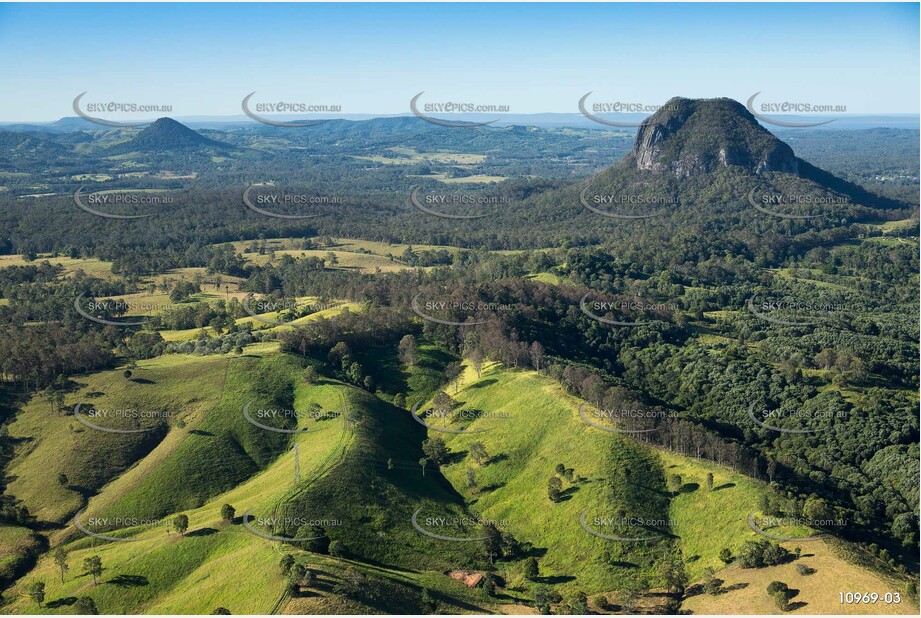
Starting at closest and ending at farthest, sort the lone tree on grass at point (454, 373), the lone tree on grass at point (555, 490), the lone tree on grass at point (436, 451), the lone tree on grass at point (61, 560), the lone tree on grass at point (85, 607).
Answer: the lone tree on grass at point (85, 607)
the lone tree on grass at point (61, 560)
the lone tree on grass at point (555, 490)
the lone tree on grass at point (436, 451)
the lone tree on grass at point (454, 373)

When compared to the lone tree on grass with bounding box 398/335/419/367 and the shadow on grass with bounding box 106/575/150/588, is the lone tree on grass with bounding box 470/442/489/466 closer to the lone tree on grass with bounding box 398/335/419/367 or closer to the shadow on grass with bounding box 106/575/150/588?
the lone tree on grass with bounding box 398/335/419/367

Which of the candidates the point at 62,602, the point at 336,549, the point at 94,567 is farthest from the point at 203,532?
the point at 336,549

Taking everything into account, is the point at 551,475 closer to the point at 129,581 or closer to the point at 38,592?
the point at 129,581

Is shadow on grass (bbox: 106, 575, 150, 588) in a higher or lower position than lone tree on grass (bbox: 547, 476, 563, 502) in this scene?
lower

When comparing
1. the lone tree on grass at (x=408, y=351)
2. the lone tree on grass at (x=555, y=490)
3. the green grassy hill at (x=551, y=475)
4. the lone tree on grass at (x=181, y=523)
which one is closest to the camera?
the green grassy hill at (x=551, y=475)

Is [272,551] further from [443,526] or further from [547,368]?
[547,368]

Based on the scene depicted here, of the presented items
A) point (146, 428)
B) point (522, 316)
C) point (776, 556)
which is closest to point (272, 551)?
point (146, 428)

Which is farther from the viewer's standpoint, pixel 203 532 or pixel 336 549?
pixel 203 532

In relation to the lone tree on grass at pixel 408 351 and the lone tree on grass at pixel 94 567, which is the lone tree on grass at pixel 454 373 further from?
the lone tree on grass at pixel 94 567

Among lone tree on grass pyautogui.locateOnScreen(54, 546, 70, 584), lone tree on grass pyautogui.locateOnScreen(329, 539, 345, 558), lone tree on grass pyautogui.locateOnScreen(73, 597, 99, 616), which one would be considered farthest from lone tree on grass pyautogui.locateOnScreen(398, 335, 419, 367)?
lone tree on grass pyautogui.locateOnScreen(73, 597, 99, 616)

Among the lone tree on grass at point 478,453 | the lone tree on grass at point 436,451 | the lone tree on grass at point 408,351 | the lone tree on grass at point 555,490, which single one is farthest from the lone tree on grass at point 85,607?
the lone tree on grass at point 408,351

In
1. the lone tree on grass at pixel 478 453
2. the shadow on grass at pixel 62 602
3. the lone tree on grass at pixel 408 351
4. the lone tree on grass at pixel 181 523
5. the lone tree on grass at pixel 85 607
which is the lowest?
the shadow on grass at pixel 62 602
